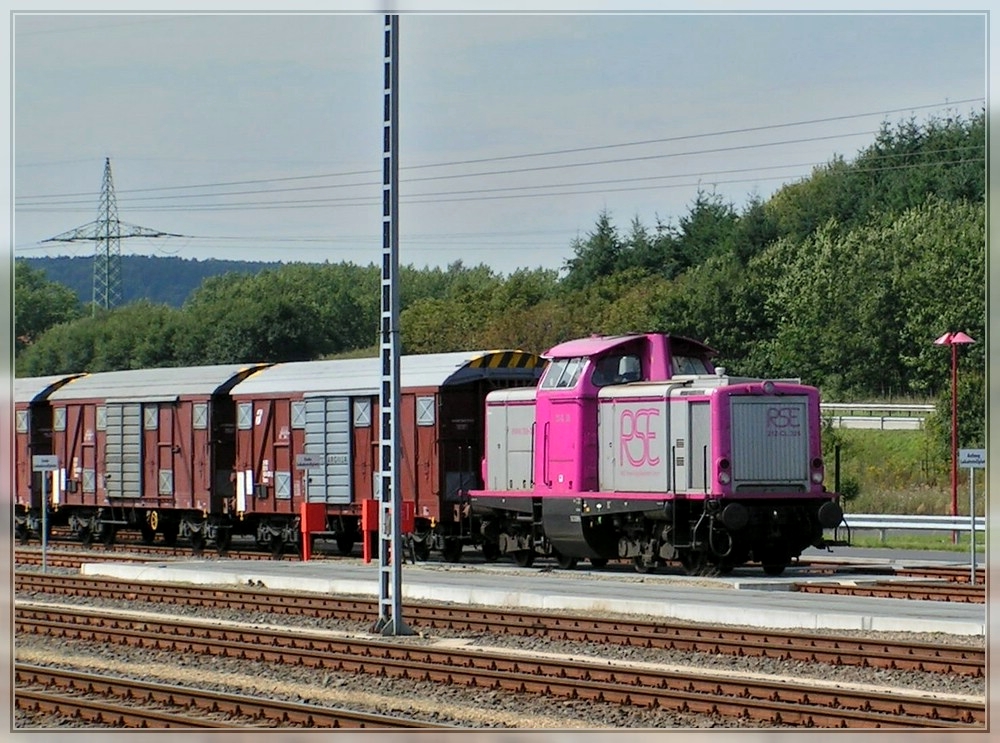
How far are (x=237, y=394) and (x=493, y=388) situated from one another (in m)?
6.51

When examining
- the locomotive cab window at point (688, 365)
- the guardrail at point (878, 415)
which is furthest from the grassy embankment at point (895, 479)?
the locomotive cab window at point (688, 365)

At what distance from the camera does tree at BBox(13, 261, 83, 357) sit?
51.0 meters

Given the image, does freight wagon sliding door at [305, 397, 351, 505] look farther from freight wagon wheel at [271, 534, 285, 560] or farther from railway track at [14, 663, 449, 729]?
railway track at [14, 663, 449, 729]

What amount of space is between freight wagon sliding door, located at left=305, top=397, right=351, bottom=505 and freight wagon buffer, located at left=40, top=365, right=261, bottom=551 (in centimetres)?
312

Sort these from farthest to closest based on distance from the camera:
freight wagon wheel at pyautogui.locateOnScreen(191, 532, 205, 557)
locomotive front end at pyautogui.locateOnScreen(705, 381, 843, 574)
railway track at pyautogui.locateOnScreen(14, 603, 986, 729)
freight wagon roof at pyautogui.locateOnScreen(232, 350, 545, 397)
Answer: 1. freight wagon wheel at pyautogui.locateOnScreen(191, 532, 205, 557)
2. freight wagon roof at pyautogui.locateOnScreen(232, 350, 545, 397)
3. locomotive front end at pyautogui.locateOnScreen(705, 381, 843, 574)
4. railway track at pyautogui.locateOnScreen(14, 603, 986, 729)

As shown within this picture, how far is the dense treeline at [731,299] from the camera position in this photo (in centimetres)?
4266

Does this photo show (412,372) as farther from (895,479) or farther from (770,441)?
(895,479)

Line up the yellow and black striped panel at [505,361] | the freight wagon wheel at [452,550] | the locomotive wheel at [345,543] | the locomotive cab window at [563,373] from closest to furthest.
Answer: the locomotive cab window at [563,373]
the freight wagon wheel at [452,550]
the yellow and black striped panel at [505,361]
the locomotive wheel at [345,543]

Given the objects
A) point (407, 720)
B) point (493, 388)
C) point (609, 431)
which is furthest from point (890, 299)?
point (407, 720)

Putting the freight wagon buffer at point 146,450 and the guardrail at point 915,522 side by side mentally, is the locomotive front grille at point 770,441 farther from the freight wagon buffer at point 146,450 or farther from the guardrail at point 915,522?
the freight wagon buffer at point 146,450

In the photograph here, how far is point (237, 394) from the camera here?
32094mm

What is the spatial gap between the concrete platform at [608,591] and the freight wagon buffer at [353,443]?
1035 millimetres

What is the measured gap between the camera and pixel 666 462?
2303cm

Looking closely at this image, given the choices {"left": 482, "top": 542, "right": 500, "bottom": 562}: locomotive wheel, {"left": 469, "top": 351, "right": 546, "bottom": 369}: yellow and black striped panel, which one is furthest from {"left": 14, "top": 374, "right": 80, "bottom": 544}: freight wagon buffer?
{"left": 482, "top": 542, "right": 500, "bottom": 562}: locomotive wheel
